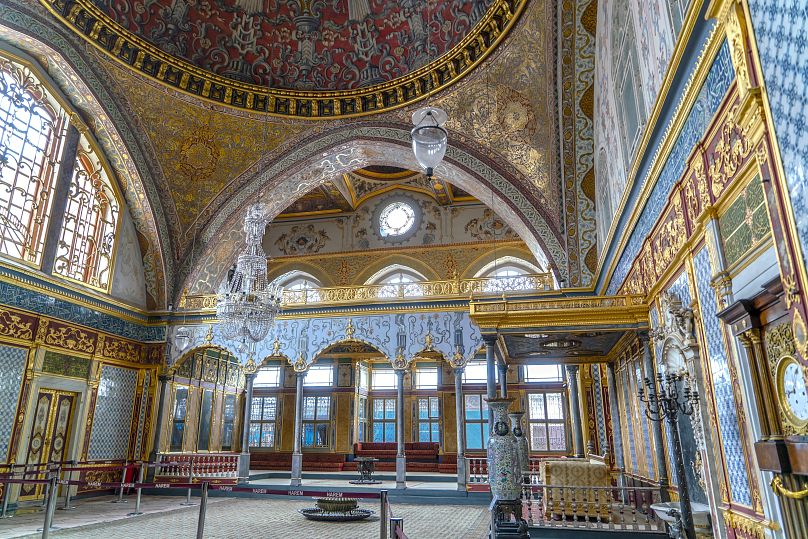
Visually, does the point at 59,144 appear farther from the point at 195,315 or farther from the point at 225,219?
the point at 195,315

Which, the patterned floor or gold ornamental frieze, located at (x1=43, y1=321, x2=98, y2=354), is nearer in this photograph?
the patterned floor

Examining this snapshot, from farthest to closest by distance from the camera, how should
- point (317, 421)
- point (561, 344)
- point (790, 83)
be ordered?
point (317, 421) → point (561, 344) → point (790, 83)

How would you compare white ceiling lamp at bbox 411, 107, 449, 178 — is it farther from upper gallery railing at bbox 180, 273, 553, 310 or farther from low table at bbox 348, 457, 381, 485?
low table at bbox 348, 457, 381, 485

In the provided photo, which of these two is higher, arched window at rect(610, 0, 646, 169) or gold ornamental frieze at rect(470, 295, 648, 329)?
arched window at rect(610, 0, 646, 169)

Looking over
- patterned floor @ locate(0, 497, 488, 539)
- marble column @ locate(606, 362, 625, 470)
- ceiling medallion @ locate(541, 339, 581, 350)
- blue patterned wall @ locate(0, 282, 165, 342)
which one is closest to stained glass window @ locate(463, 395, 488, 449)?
patterned floor @ locate(0, 497, 488, 539)

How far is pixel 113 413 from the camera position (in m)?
12.3

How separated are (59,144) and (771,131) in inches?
488

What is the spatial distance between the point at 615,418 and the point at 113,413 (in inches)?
420

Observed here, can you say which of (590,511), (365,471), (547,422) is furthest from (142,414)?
(547,422)

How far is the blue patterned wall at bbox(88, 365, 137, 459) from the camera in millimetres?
11766

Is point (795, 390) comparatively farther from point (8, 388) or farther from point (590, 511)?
point (8, 388)

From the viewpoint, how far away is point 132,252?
43.0 feet

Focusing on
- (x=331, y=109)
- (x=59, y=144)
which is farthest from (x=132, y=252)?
(x=331, y=109)

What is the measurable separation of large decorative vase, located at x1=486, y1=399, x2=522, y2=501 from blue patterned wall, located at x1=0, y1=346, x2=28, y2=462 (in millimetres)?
8680
